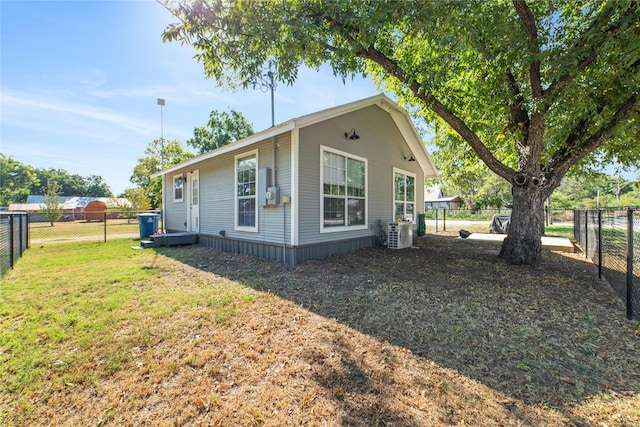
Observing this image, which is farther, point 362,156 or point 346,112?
point 362,156

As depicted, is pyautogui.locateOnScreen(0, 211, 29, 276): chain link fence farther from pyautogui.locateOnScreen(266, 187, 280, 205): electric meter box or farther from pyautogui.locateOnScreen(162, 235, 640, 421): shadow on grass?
pyautogui.locateOnScreen(266, 187, 280, 205): electric meter box

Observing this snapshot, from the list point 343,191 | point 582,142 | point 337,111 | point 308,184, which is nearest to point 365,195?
point 343,191

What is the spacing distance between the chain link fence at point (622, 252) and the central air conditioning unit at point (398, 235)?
421 centimetres

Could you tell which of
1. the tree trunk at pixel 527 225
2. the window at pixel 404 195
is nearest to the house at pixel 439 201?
the window at pixel 404 195

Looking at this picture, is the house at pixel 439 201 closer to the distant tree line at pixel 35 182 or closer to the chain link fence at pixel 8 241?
the chain link fence at pixel 8 241

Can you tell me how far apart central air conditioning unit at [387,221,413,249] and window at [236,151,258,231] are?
13.6ft

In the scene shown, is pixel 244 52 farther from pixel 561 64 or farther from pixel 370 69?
pixel 561 64

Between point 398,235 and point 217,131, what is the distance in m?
23.5

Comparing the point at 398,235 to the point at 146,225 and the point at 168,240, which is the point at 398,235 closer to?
the point at 168,240

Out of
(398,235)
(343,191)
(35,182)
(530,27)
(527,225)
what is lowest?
(398,235)

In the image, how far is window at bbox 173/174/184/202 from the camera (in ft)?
34.4

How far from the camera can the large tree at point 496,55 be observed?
13.5 ft

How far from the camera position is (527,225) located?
224 inches

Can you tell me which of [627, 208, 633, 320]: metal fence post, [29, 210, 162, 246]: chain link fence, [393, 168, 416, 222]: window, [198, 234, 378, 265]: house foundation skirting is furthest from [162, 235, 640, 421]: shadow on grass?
[29, 210, 162, 246]: chain link fence
